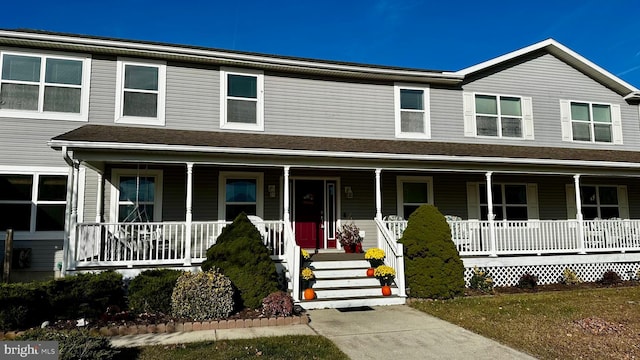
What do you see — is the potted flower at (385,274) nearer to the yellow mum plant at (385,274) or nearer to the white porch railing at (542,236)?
the yellow mum plant at (385,274)

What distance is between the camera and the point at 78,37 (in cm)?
1038

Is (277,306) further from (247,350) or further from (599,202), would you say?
(599,202)

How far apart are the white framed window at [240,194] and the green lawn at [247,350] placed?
5.36 metres

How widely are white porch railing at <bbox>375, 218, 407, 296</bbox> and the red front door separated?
204cm

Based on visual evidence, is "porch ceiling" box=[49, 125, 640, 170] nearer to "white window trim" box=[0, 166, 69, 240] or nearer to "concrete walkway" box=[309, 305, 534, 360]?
"white window trim" box=[0, 166, 69, 240]

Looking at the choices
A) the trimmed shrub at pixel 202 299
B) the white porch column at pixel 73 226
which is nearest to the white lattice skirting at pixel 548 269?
the trimmed shrub at pixel 202 299

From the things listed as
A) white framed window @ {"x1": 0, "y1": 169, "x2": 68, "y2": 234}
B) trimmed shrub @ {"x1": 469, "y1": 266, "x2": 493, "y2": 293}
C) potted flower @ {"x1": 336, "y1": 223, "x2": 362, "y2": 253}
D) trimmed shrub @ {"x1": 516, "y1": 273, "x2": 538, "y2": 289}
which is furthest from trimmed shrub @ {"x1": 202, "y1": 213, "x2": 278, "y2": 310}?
trimmed shrub @ {"x1": 516, "y1": 273, "x2": 538, "y2": 289}

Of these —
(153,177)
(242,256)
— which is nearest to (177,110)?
(153,177)

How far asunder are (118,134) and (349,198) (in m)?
6.30

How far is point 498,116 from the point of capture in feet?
44.8

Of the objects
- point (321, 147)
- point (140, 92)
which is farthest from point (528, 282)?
point (140, 92)

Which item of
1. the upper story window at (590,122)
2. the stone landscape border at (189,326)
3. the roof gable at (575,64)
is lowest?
the stone landscape border at (189,326)

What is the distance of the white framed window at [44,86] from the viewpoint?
1009 centimetres

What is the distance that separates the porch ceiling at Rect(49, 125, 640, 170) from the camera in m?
8.91
